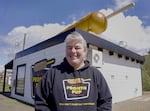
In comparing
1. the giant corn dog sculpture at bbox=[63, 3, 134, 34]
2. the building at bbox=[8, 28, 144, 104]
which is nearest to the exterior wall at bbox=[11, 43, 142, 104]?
the building at bbox=[8, 28, 144, 104]

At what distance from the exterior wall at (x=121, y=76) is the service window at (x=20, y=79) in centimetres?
541

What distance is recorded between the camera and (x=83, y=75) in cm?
210

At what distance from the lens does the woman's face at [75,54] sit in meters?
2.12


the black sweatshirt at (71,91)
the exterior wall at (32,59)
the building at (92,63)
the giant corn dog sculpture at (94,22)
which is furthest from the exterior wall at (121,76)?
the black sweatshirt at (71,91)

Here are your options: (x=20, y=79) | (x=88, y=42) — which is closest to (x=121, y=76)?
(x=88, y=42)

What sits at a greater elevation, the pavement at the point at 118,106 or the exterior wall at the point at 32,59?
the exterior wall at the point at 32,59

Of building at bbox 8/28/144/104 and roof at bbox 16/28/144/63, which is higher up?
roof at bbox 16/28/144/63

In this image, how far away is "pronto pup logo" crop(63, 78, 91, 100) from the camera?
6.59 feet

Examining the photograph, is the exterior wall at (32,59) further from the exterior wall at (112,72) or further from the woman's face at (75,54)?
the woman's face at (75,54)

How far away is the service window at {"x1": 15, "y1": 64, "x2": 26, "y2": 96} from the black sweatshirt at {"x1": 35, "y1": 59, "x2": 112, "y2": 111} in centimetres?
1234

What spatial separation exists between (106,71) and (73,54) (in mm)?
10165

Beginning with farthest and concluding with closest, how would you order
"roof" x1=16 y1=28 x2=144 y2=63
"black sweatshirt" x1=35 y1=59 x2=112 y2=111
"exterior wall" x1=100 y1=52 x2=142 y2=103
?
"exterior wall" x1=100 y1=52 x2=142 y2=103, "roof" x1=16 y1=28 x2=144 y2=63, "black sweatshirt" x1=35 y1=59 x2=112 y2=111

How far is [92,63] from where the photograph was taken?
387 inches

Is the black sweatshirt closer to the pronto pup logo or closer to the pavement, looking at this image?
the pronto pup logo
